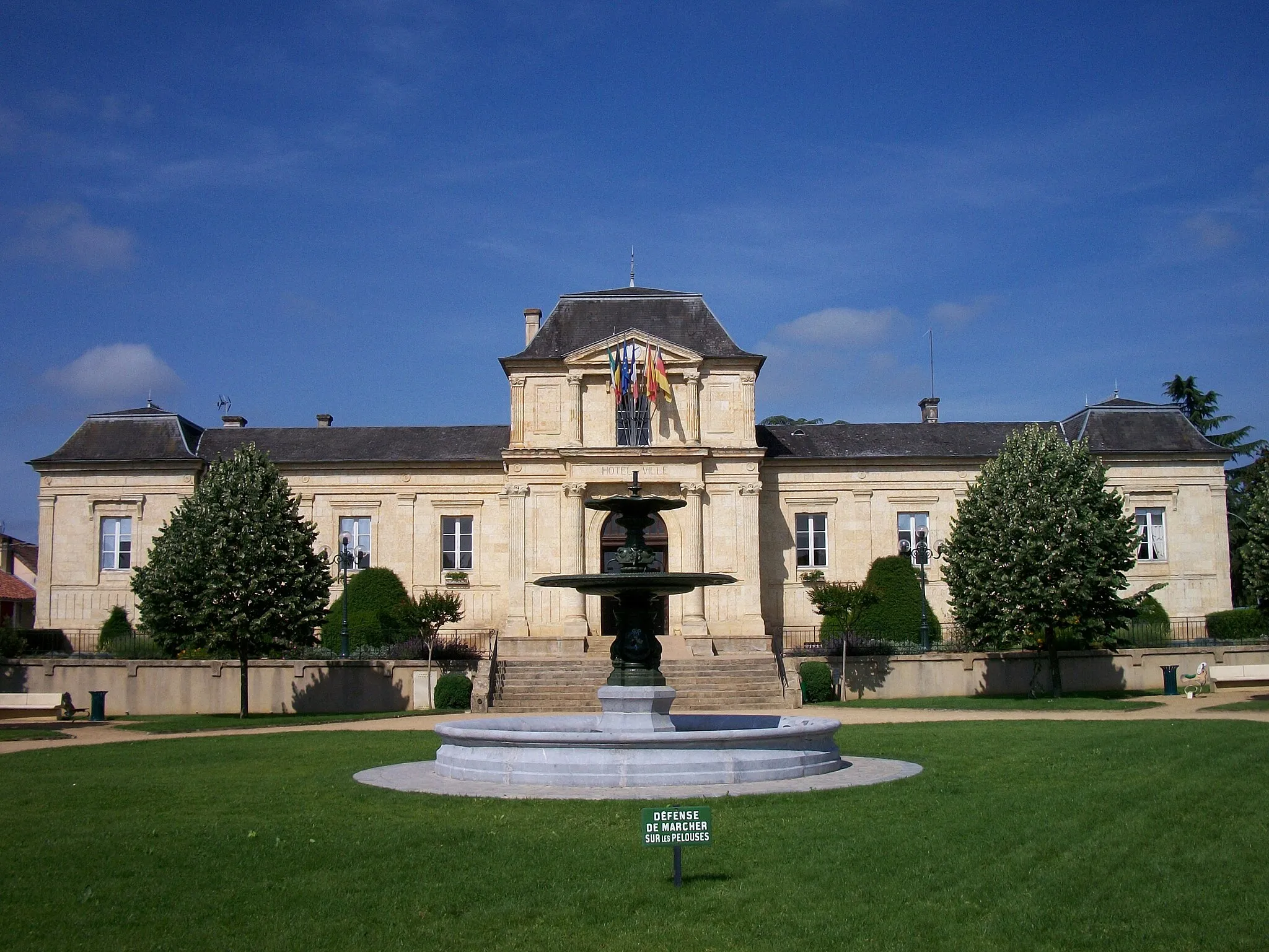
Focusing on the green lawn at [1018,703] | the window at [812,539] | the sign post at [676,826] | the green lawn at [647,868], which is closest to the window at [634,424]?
the window at [812,539]

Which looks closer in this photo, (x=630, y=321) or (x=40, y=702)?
(x=40, y=702)

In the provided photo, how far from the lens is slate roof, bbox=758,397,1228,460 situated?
145 ft

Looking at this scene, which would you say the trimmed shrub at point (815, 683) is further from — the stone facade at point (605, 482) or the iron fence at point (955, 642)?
the stone facade at point (605, 482)

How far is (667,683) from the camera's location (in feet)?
107

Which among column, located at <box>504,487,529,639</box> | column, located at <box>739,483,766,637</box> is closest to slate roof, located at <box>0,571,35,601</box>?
column, located at <box>504,487,529,639</box>

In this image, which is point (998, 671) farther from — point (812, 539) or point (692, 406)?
point (692, 406)

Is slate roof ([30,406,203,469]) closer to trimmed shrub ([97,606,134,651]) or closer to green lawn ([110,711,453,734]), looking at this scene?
trimmed shrub ([97,606,134,651])

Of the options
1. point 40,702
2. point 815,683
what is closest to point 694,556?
point 815,683

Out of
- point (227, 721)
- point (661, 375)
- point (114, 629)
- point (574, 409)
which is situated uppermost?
point (661, 375)

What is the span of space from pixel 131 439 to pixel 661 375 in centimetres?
2101

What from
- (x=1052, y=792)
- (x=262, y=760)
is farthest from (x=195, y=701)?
(x=1052, y=792)

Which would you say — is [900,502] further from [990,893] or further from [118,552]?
[990,893]

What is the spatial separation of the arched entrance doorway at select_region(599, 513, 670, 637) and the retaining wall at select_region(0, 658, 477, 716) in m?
7.21

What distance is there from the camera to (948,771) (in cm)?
1642
